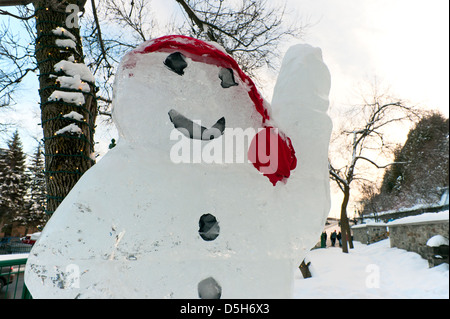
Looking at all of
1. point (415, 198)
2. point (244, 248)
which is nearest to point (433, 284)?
point (244, 248)

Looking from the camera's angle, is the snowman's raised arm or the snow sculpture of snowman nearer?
the snow sculpture of snowman

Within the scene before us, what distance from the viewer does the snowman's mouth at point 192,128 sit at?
1054 mm

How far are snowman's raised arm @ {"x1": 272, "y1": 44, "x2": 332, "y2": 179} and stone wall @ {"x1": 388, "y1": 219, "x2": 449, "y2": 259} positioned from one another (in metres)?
7.45

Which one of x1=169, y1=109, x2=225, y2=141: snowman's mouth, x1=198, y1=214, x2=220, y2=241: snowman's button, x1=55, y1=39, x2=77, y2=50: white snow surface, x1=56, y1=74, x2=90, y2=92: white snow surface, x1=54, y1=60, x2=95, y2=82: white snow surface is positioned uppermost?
x1=55, y1=39, x2=77, y2=50: white snow surface

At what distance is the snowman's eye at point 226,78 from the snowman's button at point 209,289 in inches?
29.1

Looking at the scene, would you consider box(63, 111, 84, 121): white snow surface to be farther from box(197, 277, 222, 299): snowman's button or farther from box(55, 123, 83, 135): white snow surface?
box(197, 277, 222, 299): snowman's button

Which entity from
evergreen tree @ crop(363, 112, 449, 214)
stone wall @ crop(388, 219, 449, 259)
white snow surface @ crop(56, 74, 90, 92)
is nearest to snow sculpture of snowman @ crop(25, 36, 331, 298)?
white snow surface @ crop(56, 74, 90, 92)

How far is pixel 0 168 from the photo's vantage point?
22.5 m

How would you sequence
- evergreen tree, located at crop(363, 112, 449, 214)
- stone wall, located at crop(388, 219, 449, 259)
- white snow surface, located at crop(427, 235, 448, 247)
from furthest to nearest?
evergreen tree, located at crop(363, 112, 449, 214)
stone wall, located at crop(388, 219, 449, 259)
white snow surface, located at crop(427, 235, 448, 247)

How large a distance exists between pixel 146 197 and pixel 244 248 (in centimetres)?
40

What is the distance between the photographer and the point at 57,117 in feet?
7.14

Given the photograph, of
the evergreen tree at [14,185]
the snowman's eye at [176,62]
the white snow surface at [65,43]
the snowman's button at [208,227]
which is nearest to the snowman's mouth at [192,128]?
the snowman's eye at [176,62]

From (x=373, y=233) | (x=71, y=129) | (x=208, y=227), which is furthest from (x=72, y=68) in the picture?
(x=373, y=233)

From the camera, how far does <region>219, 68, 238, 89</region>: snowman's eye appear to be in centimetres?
110
